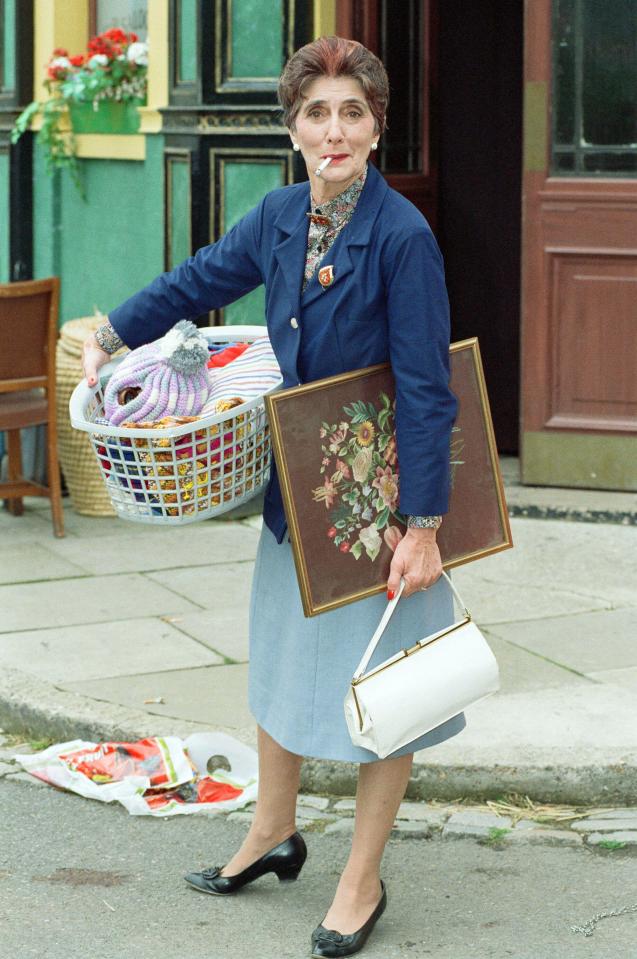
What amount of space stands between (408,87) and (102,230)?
1889mm

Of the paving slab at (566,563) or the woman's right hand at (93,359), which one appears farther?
the paving slab at (566,563)

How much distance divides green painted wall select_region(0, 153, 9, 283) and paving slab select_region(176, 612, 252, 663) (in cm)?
403

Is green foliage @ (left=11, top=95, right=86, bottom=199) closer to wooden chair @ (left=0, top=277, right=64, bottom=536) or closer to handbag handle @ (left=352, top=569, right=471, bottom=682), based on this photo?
wooden chair @ (left=0, top=277, right=64, bottom=536)

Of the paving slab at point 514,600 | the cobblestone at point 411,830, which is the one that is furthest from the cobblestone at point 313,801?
the paving slab at point 514,600

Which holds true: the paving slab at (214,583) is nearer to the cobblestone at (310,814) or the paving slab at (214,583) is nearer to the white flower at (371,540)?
the cobblestone at (310,814)

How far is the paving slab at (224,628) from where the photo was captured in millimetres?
5590

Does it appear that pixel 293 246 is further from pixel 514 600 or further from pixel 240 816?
pixel 514 600

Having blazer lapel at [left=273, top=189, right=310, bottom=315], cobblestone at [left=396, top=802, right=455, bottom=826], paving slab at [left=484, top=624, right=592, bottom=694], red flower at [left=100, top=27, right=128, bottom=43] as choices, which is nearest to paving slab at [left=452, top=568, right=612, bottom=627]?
paving slab at [left=484, top=624, right=592, bottom=694]

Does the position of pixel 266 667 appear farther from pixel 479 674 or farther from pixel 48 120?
pixel 48 120

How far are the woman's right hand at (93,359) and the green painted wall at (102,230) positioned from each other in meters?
4.37

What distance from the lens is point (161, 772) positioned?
4.56 m

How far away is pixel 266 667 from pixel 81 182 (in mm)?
5661

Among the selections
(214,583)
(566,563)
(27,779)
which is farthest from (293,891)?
(566,563)

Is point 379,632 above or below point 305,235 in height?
below
